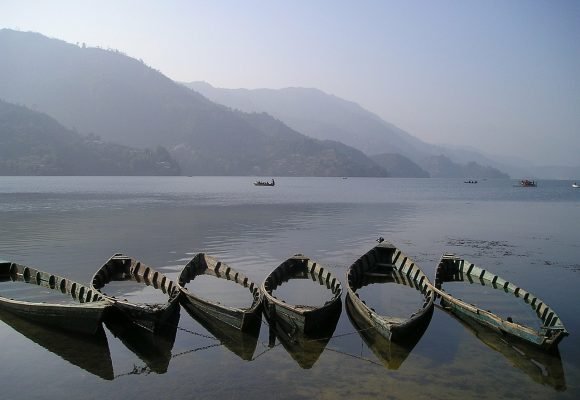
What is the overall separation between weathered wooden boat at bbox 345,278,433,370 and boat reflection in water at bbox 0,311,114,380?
436 inches

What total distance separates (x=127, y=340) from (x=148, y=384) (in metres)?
4.05

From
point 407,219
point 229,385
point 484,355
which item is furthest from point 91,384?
point 407,219

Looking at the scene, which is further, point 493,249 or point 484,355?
point 493,249

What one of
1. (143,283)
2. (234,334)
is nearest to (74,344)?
(234,334)

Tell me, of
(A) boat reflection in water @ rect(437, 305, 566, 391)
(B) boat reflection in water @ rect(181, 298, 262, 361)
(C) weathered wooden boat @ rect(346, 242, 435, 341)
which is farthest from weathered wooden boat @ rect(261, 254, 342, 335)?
(A) boat reflection in water @ rect(437, 305, 566, 391)

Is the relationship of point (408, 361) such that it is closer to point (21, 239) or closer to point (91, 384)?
point (91, 384)

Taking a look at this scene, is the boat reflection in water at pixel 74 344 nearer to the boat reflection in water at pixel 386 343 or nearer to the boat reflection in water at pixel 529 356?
the boat reflection in water at pixel 386 343

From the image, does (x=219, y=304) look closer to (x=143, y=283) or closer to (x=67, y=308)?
(x=67, y=308)

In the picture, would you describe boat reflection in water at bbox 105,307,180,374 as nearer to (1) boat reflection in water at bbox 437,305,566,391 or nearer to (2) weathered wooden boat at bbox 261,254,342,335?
(2) weathered wooden boat at bbox 261,254,342,335

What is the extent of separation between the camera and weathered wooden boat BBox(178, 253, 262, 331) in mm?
18828

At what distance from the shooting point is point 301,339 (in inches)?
744

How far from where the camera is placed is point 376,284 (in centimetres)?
2947

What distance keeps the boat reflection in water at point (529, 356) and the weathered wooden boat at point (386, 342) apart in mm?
2946

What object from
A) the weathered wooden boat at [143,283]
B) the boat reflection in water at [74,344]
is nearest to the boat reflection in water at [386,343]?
the weathered wooden boat at [143,283]
